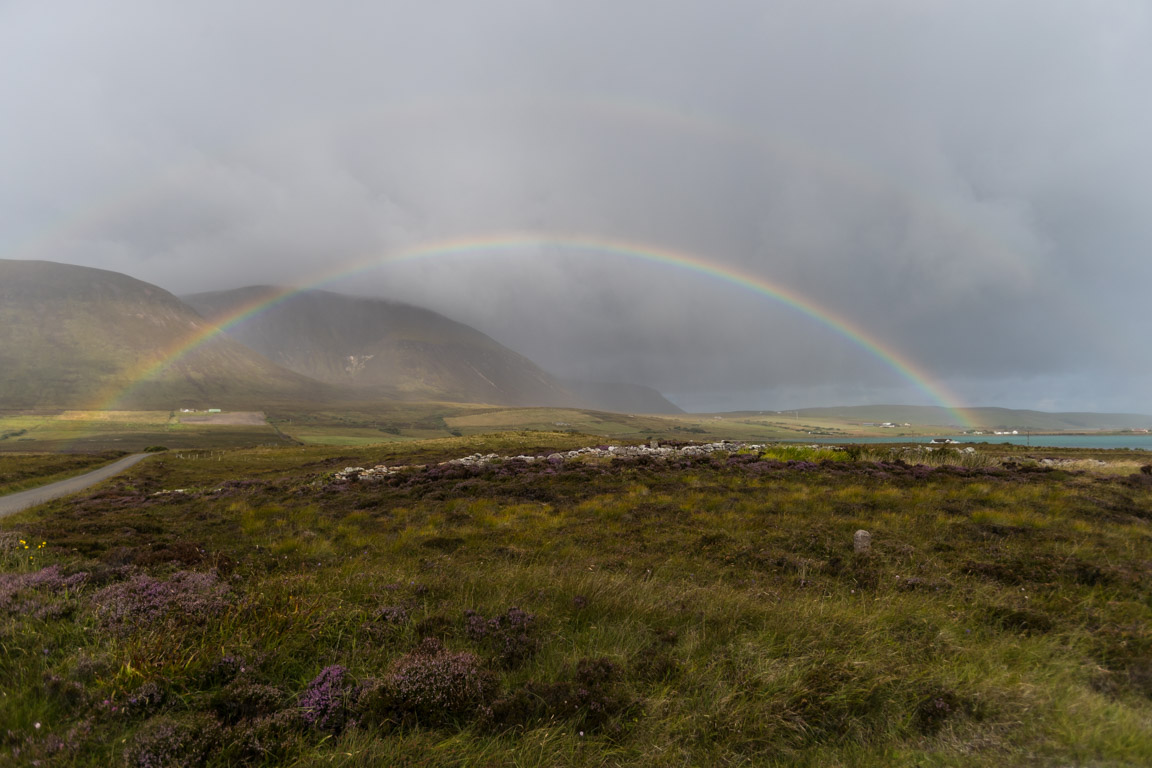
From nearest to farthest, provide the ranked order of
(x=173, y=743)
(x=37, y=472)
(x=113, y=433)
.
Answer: (x=173, y=743)
(x=37, y=472)
(x=113, y=433)

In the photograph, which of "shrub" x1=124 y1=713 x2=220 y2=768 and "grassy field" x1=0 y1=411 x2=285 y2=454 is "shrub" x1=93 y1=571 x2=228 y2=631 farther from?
"grassy field" x1=0 y1=411 x2=285 y2=454

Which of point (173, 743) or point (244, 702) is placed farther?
point (244, 702)

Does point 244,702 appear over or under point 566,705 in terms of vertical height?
over

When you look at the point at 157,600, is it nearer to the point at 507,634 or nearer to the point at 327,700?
the point at 327,700

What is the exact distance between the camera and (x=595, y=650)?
529 centimetres

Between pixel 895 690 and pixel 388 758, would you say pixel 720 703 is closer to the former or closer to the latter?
pixel 895 690

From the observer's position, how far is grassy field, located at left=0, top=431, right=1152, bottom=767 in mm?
3793

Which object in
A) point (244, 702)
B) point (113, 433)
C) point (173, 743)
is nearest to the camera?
point (173, 743)

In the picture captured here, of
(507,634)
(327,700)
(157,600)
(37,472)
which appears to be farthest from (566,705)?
(37,472)

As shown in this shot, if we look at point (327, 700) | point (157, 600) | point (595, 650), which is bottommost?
point (595, 650)

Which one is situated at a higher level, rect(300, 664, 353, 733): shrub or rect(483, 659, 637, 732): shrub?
rect(300, 664, 353, 733): shrub

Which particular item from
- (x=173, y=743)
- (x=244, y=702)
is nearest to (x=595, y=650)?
(x=244, y=702)

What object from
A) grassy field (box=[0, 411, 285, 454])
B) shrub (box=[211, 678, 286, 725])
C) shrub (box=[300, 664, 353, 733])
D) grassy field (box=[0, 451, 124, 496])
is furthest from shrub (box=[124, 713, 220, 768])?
grassy field (box=[0, 411, 285, 454])

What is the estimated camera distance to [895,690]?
179 inches
